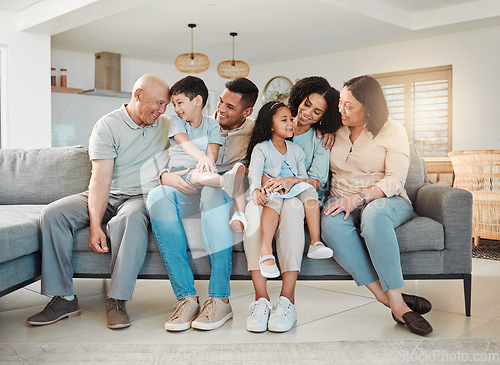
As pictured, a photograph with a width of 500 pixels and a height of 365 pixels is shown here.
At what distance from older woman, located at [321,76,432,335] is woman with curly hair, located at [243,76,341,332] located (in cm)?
7

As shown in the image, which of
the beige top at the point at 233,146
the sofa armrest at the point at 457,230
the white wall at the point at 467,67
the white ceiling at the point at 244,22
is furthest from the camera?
the white wall at the point at 467,67

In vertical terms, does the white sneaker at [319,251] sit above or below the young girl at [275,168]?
below

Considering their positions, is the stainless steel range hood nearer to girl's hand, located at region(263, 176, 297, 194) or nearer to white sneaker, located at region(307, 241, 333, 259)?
girl's hand, located at region(263, 176, 297, 194)

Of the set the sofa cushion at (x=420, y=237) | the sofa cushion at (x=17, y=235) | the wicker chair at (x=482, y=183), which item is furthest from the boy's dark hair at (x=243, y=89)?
the wicker chair at (x=482, y=183)

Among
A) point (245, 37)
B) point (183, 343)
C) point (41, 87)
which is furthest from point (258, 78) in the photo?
point (183, 343)

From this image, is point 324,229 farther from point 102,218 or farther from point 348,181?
point 102,218

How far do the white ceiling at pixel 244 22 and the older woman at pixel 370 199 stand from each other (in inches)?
119

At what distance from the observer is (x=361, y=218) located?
1.89m

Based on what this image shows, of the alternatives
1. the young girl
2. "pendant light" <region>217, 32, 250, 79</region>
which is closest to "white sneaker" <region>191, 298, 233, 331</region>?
the young girl

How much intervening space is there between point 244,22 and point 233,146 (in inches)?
159

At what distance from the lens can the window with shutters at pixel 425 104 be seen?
6371 mm

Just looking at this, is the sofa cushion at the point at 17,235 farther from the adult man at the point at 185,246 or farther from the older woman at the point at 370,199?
the older woman at the point at 370,199

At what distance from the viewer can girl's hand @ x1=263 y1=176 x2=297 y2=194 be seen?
1.94 m

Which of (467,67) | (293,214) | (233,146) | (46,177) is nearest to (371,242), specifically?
(293,214)
